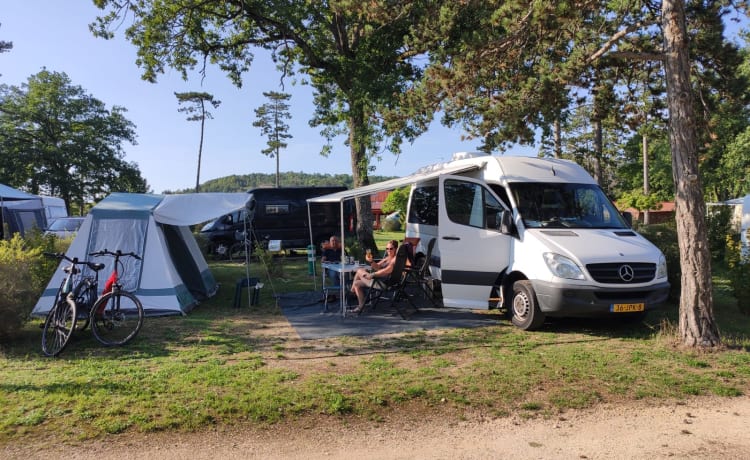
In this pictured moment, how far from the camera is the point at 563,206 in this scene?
7684 mm

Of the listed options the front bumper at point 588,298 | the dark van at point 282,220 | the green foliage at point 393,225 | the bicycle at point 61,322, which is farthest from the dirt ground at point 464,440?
the green foliage at point 393,225

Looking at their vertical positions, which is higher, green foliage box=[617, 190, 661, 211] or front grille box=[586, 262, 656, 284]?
green foliage box=[617, 190, 661, 211]

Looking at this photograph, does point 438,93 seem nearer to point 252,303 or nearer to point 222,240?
point 252,303

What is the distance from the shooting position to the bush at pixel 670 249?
861 cm

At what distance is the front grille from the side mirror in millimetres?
1253

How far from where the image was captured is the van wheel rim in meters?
7.18

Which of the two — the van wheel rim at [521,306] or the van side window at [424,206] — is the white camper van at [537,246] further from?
the van side window at [424,206]

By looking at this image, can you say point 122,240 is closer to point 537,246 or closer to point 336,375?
point 336,375

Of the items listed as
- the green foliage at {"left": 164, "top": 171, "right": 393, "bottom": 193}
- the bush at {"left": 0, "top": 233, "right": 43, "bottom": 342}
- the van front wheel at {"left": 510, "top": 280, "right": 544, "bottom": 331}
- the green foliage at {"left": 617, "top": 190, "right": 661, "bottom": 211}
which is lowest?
the van front wheel at {"left": 510, "top": 280, "right": 544, "bottom": 331}

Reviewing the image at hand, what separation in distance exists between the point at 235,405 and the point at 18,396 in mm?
1986

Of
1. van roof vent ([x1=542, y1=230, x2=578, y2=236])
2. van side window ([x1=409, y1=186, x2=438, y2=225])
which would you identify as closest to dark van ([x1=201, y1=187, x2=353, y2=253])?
van side window ([x1=409, y1=186, x2=438, y2=225])

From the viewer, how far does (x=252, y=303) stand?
31.9ft

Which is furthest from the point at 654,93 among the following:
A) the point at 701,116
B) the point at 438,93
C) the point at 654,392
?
the point at 654,392

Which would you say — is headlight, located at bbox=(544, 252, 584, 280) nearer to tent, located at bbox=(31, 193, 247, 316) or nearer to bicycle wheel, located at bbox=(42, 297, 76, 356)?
tent, located at bbox=(31, 193, 247, 316)
